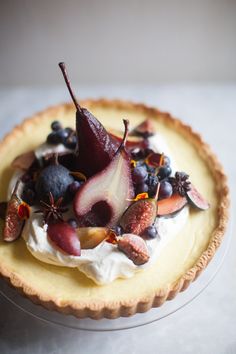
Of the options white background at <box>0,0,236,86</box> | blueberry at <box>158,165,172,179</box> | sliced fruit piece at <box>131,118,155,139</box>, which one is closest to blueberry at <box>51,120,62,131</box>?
sliced fruit piece at <box>131,118,155,139</box>

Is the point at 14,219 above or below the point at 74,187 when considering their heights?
below

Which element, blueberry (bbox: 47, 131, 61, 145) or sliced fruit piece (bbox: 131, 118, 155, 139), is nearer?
blueberry (bbox: 47, 131, 61, 145)

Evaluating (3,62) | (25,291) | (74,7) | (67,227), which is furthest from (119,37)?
(25,291)

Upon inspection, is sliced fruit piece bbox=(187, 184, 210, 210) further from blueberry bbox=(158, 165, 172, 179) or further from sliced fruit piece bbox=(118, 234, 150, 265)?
sliced fruit piece bbox=(118, 234, 150, 265)

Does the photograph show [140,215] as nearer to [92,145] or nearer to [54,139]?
[92,145]

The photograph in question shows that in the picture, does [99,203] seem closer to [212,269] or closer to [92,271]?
[92,271]

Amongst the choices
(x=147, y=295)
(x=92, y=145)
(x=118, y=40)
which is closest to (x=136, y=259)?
(x=147, y=295)
